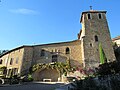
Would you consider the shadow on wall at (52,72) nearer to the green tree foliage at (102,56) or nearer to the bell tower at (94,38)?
the bell tower at (94,38)

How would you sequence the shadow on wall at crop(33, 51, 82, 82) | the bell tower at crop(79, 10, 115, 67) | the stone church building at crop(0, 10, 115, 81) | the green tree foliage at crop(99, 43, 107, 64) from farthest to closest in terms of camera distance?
1. the shadow on wall at crop(33, 51, 82, 82)
2. the stone church building at crop(0, 10, 115, 81)
3. the bell tower at crop(79, 10, 115, 67)
4. the green tree foliage at crop(99, 43, 107, 64)

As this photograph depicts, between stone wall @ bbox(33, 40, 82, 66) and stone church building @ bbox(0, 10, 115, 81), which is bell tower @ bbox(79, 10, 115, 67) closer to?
stone church building @ bbox(0, 10, 115, 81)

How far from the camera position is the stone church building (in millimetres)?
23031

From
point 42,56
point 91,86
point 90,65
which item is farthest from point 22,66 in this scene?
point 91,86

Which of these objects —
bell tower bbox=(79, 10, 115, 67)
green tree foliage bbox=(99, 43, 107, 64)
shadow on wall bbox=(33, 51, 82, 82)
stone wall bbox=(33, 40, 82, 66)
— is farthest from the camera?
stone wall bbox=(33, 40, 82, 66)

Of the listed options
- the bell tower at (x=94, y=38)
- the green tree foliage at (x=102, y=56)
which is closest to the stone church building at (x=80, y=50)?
the bell tower at (x=94, y=38)

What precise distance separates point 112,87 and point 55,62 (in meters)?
14.9

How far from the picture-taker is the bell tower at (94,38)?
22547 millimetres

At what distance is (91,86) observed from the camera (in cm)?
880

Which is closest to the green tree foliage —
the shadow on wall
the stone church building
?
the stone church building

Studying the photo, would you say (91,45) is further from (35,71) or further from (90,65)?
(35,71)

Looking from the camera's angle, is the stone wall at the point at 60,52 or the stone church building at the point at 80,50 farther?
the stone wall at the point at 60,52

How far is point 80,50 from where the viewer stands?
976 inches

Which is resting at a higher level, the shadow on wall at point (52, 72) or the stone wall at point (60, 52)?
the stone wall at point (60, 52)
